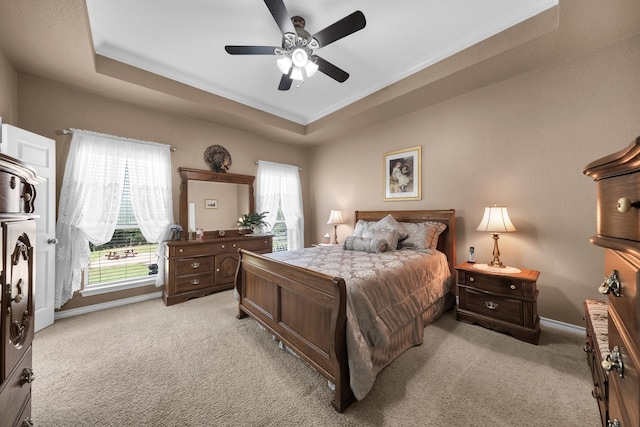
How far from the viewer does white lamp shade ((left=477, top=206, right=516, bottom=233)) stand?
2615 mm

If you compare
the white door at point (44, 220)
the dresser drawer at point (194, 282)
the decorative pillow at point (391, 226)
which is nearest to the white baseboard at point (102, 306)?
the white door at point (44, 220)

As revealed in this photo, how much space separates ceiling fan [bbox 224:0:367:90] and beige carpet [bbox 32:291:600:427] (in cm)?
271

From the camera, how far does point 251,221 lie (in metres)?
4.44

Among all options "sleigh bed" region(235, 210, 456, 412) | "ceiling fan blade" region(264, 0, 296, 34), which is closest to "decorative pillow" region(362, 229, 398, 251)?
"sleigh bed" region(235, 210, 456, 412)

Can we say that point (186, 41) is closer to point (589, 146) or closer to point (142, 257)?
point (142, 257)

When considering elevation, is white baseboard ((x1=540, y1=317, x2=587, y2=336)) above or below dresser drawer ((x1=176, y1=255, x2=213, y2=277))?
below

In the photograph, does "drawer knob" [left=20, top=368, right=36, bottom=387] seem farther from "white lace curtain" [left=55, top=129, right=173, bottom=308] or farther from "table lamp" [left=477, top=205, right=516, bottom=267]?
"table lamp" [left=477, top=205, right=516, bottom=267]

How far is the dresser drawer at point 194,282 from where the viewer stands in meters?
3.41

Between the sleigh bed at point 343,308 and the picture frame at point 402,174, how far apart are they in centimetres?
113

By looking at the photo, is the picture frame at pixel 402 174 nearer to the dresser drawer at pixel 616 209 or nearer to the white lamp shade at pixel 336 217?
the white lamp shade at pixel 336 217

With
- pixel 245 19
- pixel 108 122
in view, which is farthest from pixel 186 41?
pixel 108 122

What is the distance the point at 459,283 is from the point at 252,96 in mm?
3890

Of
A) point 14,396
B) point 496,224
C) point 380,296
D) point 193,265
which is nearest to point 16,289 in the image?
point 14,396

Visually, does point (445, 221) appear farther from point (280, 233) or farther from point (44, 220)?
point (44, 220)
